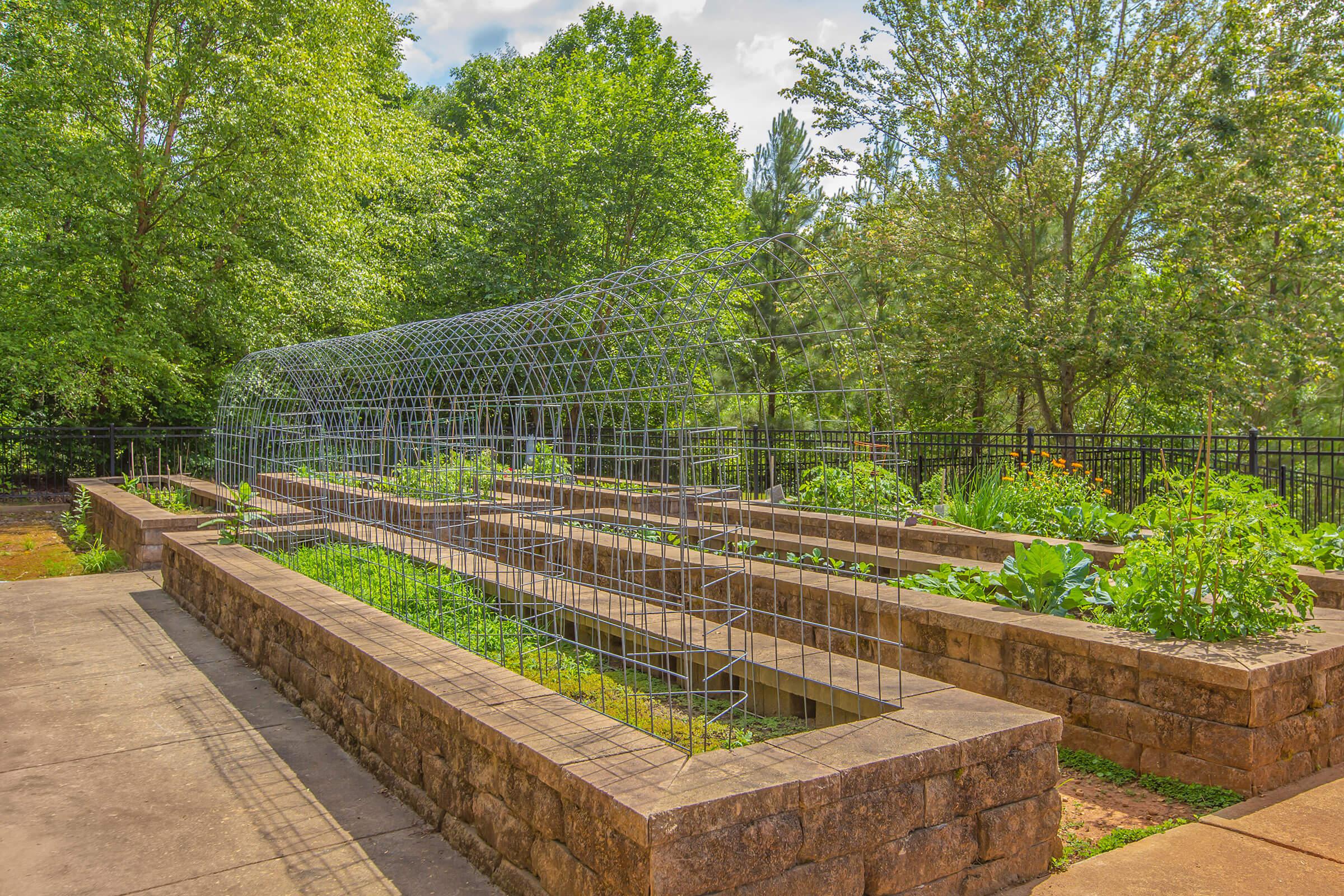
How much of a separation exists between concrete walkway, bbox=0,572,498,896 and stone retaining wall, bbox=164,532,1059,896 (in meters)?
0.27

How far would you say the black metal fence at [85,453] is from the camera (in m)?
15.4

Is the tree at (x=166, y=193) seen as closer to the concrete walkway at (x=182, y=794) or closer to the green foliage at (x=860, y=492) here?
the concrete walkway at (x=182, y=794)

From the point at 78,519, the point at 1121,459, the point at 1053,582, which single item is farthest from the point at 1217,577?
the point at 78,519

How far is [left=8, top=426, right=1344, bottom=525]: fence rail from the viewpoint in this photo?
9.24 m

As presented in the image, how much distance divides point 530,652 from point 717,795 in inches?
113

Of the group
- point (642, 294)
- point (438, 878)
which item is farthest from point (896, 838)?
point (642, 294)

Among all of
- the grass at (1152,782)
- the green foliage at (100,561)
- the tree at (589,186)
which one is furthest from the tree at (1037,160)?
the green foliage at (100,561)

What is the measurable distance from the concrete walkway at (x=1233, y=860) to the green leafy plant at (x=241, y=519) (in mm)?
7271

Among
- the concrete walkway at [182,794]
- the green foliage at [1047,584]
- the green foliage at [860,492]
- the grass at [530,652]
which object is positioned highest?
the green foliage at [860,492]

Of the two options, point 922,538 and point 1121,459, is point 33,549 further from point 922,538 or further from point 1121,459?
point 1121,459

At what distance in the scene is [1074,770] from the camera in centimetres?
397

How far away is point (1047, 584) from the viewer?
4.83 meters

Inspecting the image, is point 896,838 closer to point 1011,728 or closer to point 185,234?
point 1011,728

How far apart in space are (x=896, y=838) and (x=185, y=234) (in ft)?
52.4
